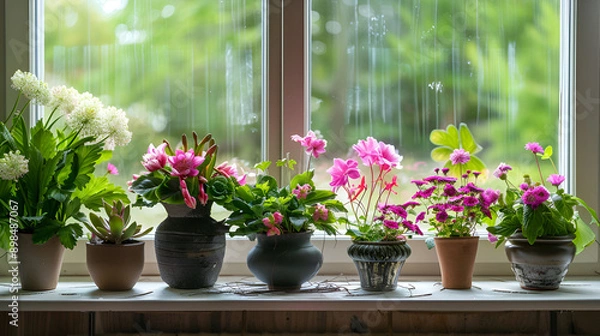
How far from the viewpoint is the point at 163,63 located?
7.21ft

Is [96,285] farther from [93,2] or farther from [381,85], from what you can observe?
[381,85]

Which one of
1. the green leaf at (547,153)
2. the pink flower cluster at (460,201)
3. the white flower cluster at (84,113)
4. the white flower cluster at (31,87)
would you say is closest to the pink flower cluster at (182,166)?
the white flower cluster at (84,113)

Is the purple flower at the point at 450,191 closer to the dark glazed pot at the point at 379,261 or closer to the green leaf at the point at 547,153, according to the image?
the dark glazed pot at the point at 379,261

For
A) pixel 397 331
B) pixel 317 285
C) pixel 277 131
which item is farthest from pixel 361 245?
pixel 277 131

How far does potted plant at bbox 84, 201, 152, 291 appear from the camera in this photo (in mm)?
1830

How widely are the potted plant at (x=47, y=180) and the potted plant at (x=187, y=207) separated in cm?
16

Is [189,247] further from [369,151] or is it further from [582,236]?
[582,236]

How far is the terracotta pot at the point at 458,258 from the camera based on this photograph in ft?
6.23

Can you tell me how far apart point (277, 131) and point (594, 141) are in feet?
3.51

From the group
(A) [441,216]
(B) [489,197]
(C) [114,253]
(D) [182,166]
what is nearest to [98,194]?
(C) [114,253]

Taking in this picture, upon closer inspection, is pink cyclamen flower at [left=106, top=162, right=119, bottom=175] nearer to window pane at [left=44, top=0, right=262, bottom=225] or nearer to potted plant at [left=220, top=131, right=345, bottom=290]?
window pane at [left=44, top=0, right=262, bottom=225]

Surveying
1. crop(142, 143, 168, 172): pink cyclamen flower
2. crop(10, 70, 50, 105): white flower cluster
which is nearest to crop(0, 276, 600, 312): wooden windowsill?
crop(142, 143, 168, 172): pink cyclamen flower

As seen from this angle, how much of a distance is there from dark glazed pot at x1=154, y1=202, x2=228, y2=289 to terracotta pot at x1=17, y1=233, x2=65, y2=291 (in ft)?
0.99

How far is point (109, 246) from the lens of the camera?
183 cm
